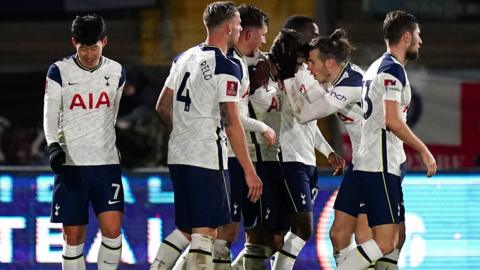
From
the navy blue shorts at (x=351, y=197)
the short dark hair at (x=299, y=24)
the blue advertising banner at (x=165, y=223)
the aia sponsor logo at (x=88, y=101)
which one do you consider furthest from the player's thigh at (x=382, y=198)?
the blue advertising banner at (x=165, y=223)

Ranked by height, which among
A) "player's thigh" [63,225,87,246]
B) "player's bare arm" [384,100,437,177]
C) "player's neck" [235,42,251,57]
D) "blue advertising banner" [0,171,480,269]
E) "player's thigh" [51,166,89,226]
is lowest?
"blue advertising banner" [0,171,480,269]

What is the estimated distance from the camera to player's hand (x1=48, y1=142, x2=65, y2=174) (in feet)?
30.1

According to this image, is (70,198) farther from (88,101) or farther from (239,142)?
(239,142)

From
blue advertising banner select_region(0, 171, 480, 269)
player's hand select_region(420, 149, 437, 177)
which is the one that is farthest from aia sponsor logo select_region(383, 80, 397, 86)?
blue advertising banner select_region(0, 171, 480, 269)

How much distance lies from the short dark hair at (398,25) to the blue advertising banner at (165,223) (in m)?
2.53

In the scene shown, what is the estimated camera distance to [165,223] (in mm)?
11594

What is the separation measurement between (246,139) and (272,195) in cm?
71

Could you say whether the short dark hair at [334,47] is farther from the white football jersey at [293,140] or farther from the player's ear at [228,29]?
the player's ear at [228,29]

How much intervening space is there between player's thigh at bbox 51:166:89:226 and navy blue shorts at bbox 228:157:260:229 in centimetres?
107

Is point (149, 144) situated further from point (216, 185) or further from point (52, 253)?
point (216, 185)

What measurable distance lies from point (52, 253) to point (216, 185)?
2830mm

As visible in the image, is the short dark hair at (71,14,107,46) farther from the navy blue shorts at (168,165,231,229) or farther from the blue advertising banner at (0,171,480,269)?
the blue advertising banner at (0,171,480,269)

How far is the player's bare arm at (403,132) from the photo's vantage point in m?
8.85

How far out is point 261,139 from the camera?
1021cm
